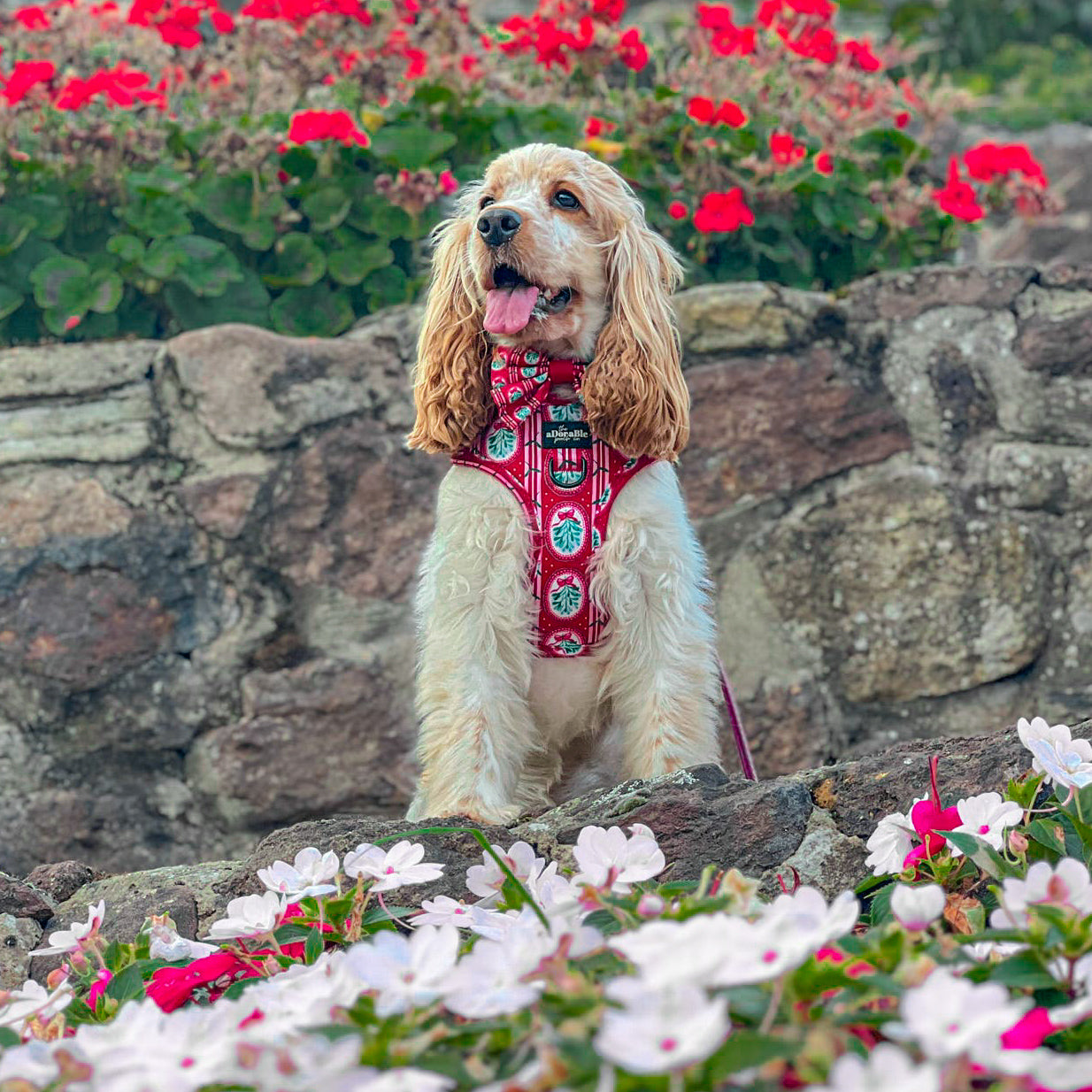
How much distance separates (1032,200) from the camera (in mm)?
5062

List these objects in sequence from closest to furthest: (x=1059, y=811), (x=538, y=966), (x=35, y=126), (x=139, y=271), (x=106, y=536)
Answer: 1. (x=538, y=966)
2. (x=1059, y=811)
3. (x=106, y=536)
4. (x=139, y=271)
5. (x=35, y=126)

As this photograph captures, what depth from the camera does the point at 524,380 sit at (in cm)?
298

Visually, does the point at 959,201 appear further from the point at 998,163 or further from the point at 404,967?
the point at 404,967

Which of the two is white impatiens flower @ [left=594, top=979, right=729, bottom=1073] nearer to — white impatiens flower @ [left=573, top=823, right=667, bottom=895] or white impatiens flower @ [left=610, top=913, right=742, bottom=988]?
white impatiens flower @ [left=610, top=913, right=742, bottom=988]

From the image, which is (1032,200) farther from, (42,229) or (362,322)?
(42,229)

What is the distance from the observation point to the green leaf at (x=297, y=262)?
4.50 m

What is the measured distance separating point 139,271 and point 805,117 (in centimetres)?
234

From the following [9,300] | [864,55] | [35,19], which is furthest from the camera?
[35,19]

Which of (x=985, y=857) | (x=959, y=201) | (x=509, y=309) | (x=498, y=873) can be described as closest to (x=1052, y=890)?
(x=985, y=857)

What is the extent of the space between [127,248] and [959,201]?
108 inches

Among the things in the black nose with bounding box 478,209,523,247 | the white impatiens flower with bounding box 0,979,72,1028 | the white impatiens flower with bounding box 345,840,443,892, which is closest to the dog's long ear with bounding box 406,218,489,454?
the black nose with bounding box 478,209,523,247

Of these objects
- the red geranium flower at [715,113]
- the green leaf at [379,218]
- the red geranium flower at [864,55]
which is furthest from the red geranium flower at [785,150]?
the green leaf at [379,218]

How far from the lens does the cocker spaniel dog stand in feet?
9.73

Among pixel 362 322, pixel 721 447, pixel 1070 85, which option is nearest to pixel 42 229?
pixel 362 322
